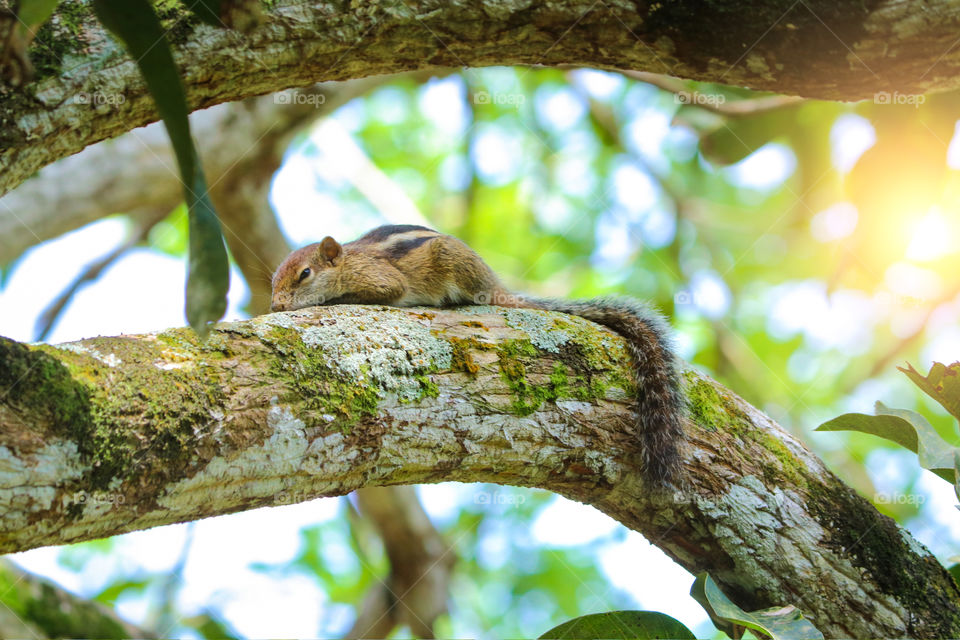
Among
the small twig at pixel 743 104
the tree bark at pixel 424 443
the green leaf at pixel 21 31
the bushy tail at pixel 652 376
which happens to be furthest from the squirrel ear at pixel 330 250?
the green leaf at pixel 21 31

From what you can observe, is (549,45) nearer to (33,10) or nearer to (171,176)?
(33,10)

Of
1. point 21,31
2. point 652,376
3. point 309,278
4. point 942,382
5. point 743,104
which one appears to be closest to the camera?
point 21,31

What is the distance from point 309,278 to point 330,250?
0.76 ft

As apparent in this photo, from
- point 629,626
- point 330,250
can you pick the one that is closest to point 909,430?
point 629,626

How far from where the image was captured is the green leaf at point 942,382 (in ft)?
10.0

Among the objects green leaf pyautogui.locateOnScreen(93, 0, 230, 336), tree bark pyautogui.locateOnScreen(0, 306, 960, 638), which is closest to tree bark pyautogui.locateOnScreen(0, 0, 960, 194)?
tree bark pyautogui.locateOnScreen(0, 306, 960, 638)

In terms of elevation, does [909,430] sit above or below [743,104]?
below

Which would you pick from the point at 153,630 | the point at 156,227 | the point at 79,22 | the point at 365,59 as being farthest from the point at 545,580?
the point at 79,22

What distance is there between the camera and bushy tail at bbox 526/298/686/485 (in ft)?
9.05

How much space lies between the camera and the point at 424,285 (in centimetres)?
453

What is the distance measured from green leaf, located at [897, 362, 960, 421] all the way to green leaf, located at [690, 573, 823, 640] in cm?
117

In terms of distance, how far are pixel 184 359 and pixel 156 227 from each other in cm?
548

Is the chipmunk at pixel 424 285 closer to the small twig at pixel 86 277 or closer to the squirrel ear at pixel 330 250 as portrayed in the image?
the squirrel ear at pixel 330 250

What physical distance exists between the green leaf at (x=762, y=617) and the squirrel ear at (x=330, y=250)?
3089mm
